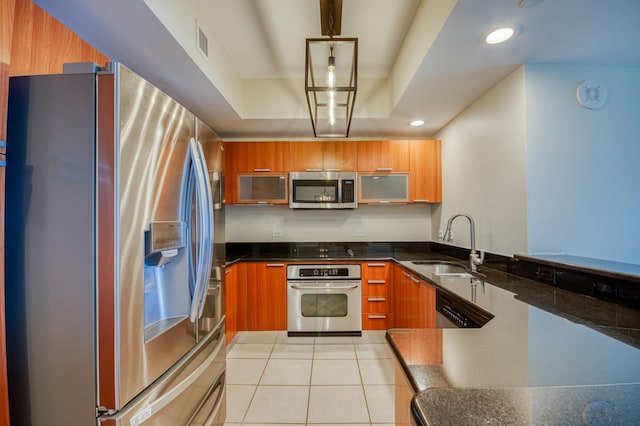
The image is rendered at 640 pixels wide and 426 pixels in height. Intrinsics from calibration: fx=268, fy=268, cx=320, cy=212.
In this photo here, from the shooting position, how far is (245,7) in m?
1.83

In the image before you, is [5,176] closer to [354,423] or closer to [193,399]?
[193,399]

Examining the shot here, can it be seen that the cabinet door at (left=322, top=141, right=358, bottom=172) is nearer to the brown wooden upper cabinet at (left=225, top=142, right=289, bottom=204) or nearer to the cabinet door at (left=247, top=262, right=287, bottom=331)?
the brown wooden upper cabinet at (left=225, top=142, right=289, bottom=204)

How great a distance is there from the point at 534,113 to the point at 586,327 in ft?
4.78

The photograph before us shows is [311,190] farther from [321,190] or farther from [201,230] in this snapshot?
[201,230]

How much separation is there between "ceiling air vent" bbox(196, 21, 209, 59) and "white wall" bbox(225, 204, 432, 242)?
6.20ft

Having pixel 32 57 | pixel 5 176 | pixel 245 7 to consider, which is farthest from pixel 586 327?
pixel 245 7

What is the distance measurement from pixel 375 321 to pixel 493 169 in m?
1.87

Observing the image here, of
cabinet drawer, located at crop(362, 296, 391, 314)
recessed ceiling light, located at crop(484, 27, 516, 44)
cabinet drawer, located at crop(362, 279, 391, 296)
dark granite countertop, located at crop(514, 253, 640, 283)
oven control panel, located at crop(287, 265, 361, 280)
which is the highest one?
recessed ceiling light, located at crop(484, 27, 516, 44)

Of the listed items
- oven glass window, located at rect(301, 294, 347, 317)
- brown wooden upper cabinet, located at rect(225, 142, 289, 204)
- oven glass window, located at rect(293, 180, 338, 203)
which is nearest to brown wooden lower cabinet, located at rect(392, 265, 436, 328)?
oven glass window, located at rect(301, 294, 347, 317)

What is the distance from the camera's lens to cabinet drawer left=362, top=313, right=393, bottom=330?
113 inches

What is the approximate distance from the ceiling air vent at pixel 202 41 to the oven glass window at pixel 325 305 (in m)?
2.33

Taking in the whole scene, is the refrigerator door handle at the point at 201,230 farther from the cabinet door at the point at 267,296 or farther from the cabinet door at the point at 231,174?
the cabinet door at the point at 231,174

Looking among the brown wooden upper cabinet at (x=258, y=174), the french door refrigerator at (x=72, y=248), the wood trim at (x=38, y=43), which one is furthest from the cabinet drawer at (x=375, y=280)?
the wood trim at (x=38, y=43)

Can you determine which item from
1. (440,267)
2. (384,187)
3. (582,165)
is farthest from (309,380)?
(582,165)
